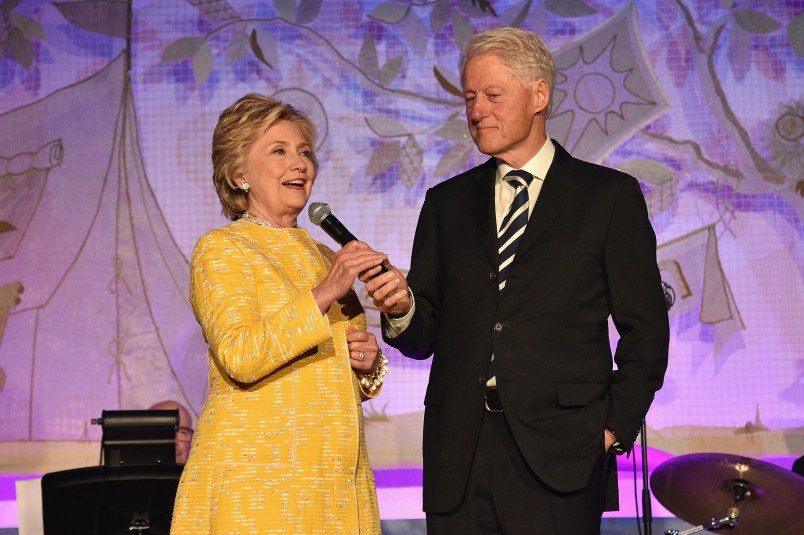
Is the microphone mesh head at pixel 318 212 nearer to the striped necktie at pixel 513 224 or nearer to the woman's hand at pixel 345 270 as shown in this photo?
the woman's hand at pixel 345 270

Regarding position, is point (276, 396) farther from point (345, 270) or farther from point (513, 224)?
point (513, 224)

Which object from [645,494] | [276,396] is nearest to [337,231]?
[276,396]

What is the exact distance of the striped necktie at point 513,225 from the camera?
2328mm

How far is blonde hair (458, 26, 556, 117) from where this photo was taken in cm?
243

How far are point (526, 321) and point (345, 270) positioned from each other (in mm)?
452

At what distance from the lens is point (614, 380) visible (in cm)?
226

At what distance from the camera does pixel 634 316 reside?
228cm

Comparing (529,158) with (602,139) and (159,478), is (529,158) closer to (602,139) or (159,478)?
(159,478)

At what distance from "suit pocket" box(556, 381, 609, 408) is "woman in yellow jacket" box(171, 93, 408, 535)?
0.41 metres

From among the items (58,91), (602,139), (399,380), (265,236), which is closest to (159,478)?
(265,236)

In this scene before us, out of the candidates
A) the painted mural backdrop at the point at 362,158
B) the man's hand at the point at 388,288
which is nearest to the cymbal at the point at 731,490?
the painted mural backdrop at the point at 362,158

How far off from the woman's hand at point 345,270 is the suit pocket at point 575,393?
1.64 ft

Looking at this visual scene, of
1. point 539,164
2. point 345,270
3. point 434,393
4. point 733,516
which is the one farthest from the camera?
point 733,516

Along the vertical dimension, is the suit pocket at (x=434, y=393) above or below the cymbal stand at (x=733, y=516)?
above
